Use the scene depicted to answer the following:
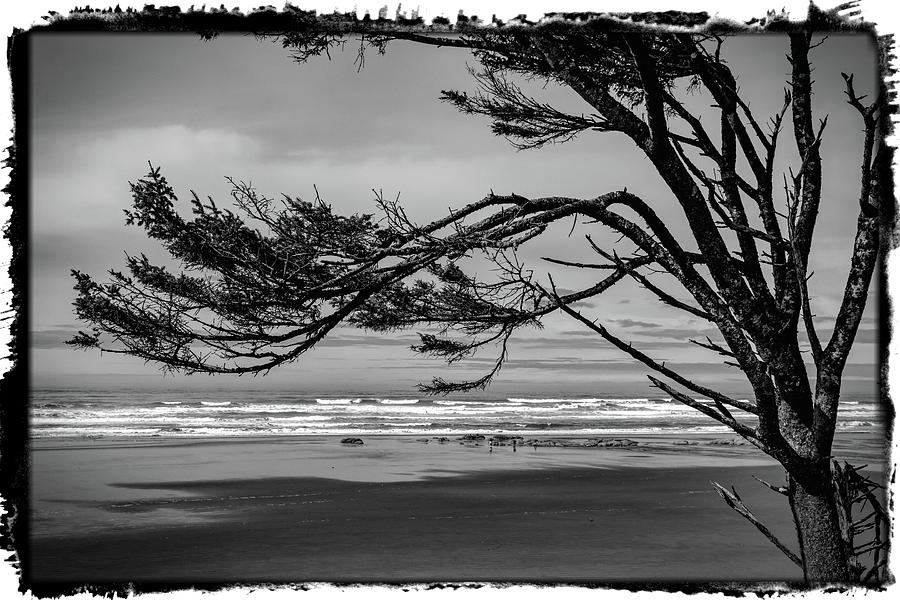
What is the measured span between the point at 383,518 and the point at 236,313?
7.47 metres

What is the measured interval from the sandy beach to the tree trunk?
0.36 m

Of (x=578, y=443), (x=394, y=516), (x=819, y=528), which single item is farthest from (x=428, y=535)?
(x=578, y=443)

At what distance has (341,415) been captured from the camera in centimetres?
3042

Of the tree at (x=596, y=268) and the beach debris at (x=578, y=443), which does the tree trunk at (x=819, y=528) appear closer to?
the tree at (x=596, y=268)

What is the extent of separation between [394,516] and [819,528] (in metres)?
7.61

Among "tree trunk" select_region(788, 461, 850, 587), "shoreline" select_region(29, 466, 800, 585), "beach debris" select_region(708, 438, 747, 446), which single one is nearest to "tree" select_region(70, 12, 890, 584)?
"tree trunk" select_region(788, 461, 850, 587)

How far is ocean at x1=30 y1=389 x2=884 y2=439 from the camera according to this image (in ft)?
80.0

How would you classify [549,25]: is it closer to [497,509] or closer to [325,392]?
[497,509]

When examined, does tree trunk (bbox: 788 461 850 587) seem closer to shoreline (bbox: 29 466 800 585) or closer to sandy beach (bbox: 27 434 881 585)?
sandy beach (bbox: 27 434 881 585)

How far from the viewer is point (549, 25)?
288 centimetres

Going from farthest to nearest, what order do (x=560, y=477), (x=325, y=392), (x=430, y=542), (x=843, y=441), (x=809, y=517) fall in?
(x=325, y=392) → (x=843, y=441) → (x=560, y=477) → (x=430, y=542) → (x=809, y=517)

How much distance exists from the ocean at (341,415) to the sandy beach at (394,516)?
618cm

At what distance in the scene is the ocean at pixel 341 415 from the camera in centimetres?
2438

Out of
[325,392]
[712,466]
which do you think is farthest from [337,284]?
[325,392]
